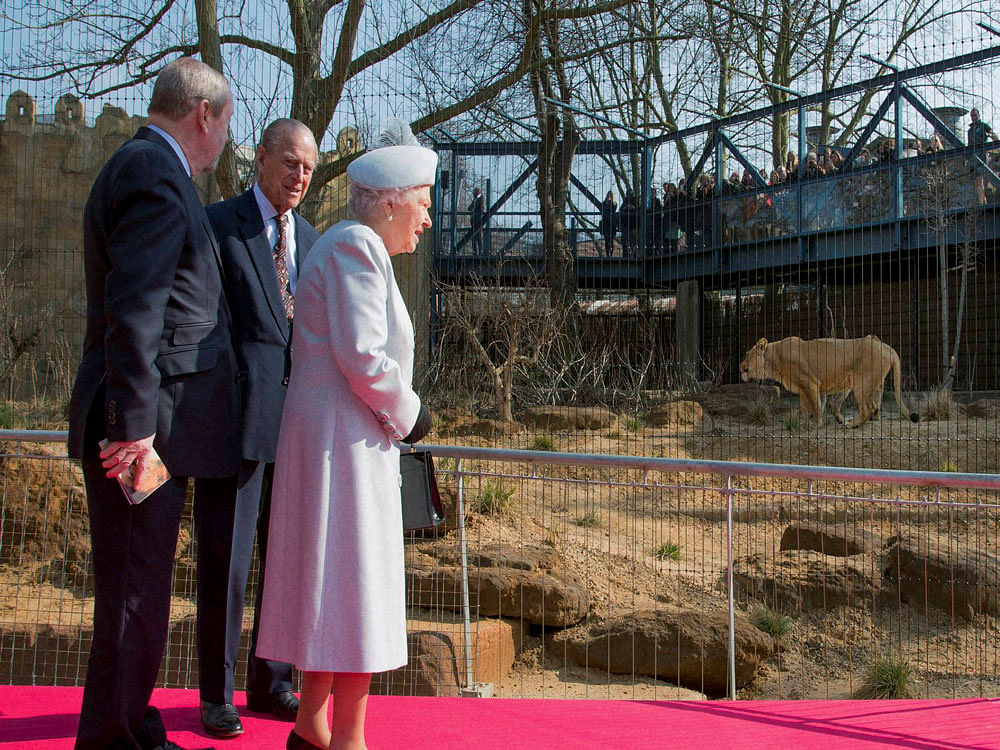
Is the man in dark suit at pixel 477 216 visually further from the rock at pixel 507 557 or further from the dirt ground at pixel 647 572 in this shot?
the rock at pixel 507 557

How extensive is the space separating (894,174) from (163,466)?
1343 cm

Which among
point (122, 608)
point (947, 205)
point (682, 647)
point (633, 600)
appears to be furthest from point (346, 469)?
point (947, 205)

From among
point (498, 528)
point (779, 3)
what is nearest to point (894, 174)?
point (779, 3)

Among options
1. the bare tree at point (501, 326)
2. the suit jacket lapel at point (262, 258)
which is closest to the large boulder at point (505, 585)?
the suit jacket lapel at point (262, 258)

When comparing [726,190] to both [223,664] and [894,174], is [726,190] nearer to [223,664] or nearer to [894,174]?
[894,174]

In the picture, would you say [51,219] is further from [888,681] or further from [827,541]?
[888,681]

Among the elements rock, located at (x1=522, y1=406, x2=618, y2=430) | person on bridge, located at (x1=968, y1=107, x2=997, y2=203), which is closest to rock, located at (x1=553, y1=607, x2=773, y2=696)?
rock, located at (x1=522, y1=406, x2=618, y2=430)

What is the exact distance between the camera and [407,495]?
276 centimetres

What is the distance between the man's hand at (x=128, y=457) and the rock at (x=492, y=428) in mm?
7812

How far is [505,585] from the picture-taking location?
6.62m

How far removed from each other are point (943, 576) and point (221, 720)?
5.99m

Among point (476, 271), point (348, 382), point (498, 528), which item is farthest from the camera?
point (476, 271)

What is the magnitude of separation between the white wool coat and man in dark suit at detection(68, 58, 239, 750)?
0.32 m

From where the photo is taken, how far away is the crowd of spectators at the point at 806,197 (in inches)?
525
